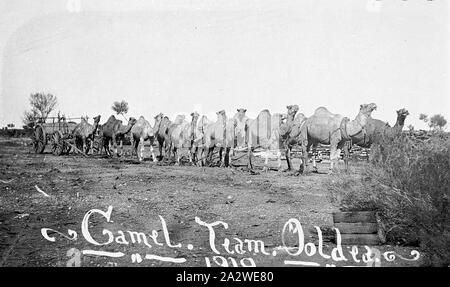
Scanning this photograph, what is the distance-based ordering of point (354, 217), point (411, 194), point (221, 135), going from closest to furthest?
point (411, 194) < point (354, 217) < point (221, 135)

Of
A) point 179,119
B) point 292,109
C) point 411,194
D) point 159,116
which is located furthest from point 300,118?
point 411,194

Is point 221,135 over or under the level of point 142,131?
over

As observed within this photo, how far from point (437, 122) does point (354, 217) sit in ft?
10.1

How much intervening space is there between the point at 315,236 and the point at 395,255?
1.55 metres

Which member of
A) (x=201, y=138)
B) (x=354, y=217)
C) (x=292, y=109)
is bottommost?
(x=354, y=217)

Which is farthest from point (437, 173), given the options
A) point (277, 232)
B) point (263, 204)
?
point (263, 204)

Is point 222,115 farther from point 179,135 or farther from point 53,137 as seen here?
point 53,137

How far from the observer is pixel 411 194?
7.33 meters

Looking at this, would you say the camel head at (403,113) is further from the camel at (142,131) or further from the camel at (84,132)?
the camel at (84,132)

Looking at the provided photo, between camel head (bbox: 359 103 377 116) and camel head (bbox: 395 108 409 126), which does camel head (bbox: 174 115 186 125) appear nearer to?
camel head (bbox: 359 103 377 116)

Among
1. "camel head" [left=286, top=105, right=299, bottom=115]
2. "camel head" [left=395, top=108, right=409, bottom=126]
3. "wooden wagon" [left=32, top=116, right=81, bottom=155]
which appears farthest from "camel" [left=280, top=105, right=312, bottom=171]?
"wooden wagon" [left=32, top=116, right=81, bottom=155]

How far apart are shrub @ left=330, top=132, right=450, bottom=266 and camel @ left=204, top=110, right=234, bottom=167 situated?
10493 millimetres
